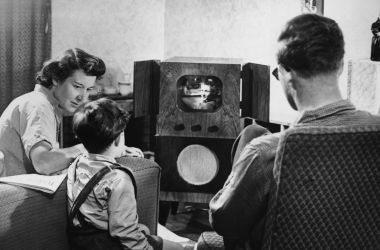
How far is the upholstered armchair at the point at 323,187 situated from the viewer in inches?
46.2

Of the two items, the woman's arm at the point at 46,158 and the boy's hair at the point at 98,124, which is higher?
the boy's hair at the point at 98,124

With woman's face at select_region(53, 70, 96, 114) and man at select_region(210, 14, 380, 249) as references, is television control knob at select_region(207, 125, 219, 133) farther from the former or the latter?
man at select_region(210, 14, 380, 249)

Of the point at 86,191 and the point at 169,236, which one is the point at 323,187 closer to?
the point at 86,191

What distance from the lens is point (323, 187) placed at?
1197 millimetres

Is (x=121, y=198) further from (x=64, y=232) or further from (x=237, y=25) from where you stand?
(x=237, y=25)

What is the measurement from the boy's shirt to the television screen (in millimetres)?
988

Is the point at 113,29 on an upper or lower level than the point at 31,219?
upper

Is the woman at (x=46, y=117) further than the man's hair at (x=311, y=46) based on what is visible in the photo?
Yes

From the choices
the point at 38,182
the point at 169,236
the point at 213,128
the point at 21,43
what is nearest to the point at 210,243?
the point at 38,182

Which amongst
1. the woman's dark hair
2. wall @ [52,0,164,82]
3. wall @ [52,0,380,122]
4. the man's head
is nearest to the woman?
the woman's dark hair

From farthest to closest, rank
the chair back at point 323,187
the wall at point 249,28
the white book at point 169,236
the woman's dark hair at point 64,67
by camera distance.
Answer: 1. the white book at point 169,236
2. the wall at point 249,28
3. the woman's dark hair at point 64,67
4. the chair back at point 323,187

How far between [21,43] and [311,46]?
92.5 inches

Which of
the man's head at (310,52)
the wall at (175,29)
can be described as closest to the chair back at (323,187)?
the man's head at (310,52)

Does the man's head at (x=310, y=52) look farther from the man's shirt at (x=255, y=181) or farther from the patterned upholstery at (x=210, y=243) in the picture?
the patterned upholstery at (x=210, y=243)
